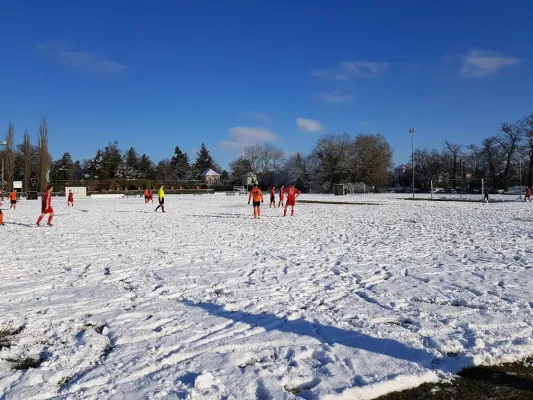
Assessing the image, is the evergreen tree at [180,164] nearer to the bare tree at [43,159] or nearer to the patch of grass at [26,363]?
the bare tree at [43,159]

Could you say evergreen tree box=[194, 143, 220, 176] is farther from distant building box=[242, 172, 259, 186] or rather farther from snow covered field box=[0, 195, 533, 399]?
snow covered field box=[0, 195, 533, 399]

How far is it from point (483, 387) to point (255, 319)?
258cm

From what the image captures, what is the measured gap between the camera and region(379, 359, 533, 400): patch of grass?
3.35 metres

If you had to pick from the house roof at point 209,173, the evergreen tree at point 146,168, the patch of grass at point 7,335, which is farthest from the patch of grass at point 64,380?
the house roof at point 209,173

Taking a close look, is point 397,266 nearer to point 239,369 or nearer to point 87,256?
point 239,369

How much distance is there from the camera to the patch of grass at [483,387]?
335 cm

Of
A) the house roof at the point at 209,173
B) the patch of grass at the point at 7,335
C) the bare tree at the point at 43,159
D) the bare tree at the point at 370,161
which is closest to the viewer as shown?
the patch of grass at the point at 7,335

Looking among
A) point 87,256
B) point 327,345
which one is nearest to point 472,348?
point 327,345

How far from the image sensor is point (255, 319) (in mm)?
5137

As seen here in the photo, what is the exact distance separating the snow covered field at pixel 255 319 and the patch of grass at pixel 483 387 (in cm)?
11

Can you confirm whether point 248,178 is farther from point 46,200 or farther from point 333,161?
Answer: point 46,200

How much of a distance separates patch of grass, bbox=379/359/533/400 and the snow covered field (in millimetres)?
112

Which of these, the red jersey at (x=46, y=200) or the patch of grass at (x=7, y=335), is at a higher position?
the red jersey at (x=46, y=200)

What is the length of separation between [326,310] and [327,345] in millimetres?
1215
